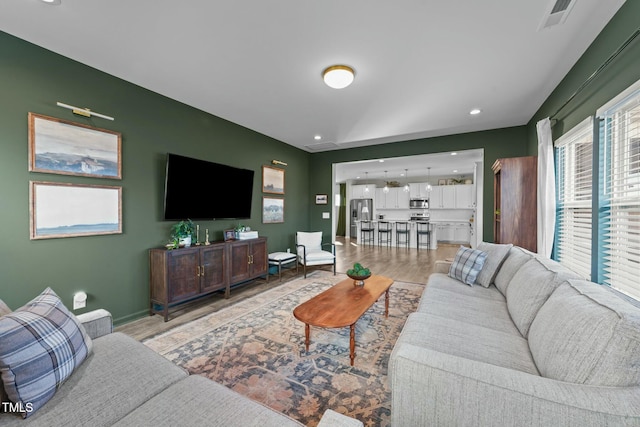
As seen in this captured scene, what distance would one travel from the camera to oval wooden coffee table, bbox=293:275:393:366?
203cm

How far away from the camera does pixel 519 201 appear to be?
3207mm

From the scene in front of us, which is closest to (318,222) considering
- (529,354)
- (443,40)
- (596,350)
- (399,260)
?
(399,260)

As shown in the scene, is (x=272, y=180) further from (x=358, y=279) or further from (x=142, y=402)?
(x=142, y=402)

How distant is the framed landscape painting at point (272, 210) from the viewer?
4793 mm

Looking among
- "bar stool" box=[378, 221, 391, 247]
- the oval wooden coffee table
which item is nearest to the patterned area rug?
the oval wooden coffee table

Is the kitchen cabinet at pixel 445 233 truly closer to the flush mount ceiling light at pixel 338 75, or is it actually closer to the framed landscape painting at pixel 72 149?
the flush mount ceiling light at pixel 338 75

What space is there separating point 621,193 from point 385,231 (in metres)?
7.35

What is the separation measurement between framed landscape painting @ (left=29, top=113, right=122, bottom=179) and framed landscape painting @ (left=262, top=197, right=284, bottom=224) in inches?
93.2

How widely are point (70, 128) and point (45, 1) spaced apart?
3.52 feet

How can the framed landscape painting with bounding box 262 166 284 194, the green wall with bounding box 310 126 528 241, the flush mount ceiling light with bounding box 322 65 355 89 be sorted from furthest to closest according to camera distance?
the framed landscape painting with bounding box 262 166 284 194
the green wall with bounding box 310 126 528 241
the flush mount ceiling light with bounding box 322 65 355 89

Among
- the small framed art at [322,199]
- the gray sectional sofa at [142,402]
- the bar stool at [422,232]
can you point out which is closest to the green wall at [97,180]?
the gray sectional sofa at [142,402]

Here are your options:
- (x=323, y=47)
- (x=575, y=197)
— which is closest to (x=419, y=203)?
(x=575, y=197)

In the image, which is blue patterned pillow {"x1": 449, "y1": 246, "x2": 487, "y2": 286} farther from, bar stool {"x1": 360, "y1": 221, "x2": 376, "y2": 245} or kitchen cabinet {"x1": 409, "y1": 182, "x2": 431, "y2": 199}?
kitchen cabinet {"x1": 409, "y1": 182, "x2": 431, "y2": 199}

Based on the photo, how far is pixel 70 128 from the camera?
2414 millimetres
